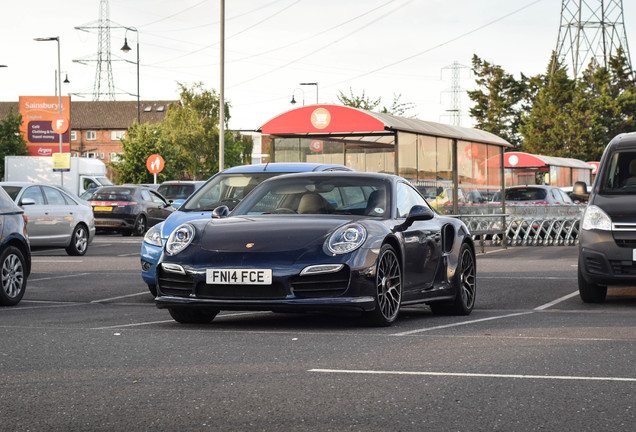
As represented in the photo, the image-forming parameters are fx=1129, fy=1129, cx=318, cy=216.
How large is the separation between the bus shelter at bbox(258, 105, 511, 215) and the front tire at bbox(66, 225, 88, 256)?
4.18m

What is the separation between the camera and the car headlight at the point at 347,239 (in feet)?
29.2

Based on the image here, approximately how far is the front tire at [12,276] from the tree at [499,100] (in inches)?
3066

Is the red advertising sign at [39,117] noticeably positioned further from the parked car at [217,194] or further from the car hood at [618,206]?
the car hood at [618,206]

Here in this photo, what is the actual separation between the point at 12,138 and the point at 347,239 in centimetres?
6848

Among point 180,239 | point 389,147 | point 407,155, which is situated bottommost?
point 180,239

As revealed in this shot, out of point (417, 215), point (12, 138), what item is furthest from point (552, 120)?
point (417, 215)

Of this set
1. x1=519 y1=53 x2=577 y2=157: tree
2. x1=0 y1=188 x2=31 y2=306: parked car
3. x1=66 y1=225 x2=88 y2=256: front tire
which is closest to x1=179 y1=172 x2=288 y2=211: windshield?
x1=0 y1=188 x2=31 y2=306: parked car

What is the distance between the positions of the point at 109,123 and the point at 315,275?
133 meters

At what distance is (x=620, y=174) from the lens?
13.0 metres

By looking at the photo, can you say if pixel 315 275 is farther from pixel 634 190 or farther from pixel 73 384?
pixel 634 190

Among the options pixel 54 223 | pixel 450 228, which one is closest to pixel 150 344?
pixel 450 228

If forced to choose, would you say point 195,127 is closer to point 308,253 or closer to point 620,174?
point 620,174

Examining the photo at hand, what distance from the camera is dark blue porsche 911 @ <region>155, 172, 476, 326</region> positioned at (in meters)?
8.82

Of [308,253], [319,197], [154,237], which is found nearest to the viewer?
[308,253]
